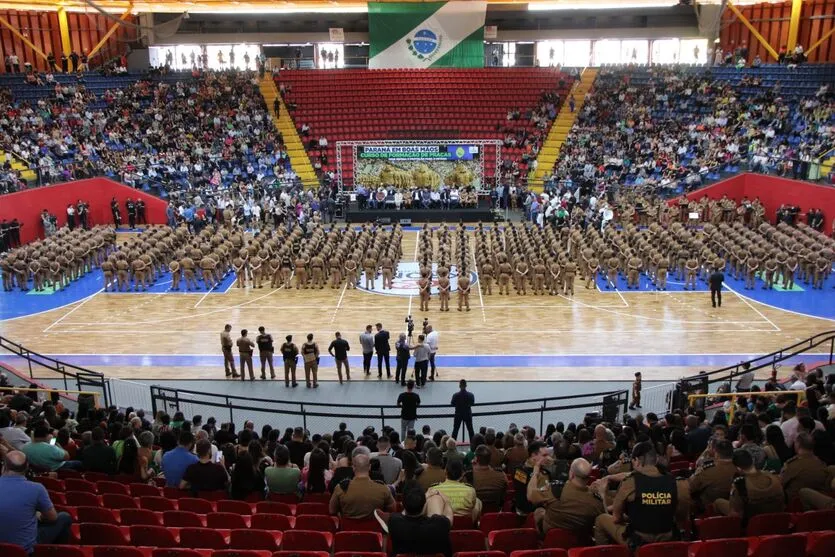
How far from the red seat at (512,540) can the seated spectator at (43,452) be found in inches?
214

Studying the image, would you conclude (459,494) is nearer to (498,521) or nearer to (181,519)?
(498,521)

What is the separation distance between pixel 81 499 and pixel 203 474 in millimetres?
1286

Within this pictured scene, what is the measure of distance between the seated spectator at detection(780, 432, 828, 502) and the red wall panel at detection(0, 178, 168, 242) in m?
33.2

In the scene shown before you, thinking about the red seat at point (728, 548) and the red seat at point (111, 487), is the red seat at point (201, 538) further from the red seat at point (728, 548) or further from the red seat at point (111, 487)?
the red seat at point (728, 548)

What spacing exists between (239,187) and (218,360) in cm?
2148

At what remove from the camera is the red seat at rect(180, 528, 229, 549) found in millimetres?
7094

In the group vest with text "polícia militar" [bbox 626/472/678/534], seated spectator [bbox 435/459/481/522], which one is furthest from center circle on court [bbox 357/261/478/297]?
vest with text "polícia militar" [bbox 626/472/678/534]

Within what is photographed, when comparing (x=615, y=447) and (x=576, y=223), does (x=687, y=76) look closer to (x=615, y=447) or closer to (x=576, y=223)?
(x=576, y=223)

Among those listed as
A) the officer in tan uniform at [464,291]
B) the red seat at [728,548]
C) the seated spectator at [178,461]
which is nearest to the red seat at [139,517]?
the seated spectator at [178,461]

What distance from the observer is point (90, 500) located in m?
8.26

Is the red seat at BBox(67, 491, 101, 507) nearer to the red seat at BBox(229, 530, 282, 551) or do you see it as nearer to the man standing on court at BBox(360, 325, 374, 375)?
the red seat at BBox(229, 530, 282, 551)

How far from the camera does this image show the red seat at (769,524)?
6883 millimetres

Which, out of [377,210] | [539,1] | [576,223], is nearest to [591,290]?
[576,223]

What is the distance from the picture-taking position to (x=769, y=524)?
690 centimetres
